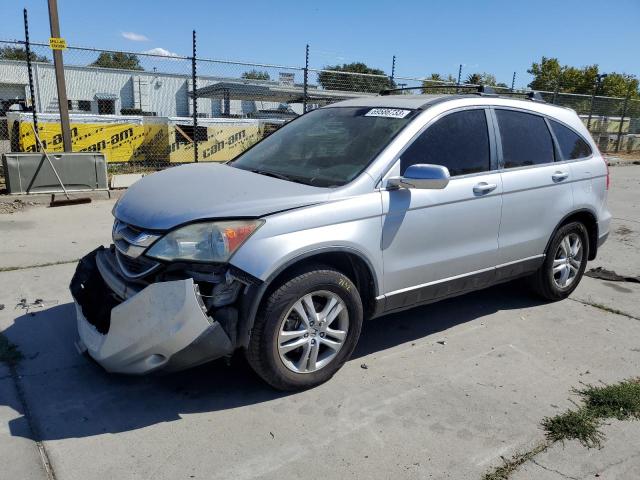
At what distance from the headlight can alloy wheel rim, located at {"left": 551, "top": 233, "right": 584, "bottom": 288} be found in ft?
10.2

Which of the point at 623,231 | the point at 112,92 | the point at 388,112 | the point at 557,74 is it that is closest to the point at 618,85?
the point at 557,74

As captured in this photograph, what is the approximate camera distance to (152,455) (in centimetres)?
268

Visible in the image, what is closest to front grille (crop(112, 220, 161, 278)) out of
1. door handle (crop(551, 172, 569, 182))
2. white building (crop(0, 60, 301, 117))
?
door handle (crop(551, 172, 569, 182))

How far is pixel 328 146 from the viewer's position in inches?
153

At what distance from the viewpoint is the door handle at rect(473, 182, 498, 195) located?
3914 mm

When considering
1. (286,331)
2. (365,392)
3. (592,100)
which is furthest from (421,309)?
(592,100)

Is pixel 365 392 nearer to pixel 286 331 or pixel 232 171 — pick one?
pixel 286 331

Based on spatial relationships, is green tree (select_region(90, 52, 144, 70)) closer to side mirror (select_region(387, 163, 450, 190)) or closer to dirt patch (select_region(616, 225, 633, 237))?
side mirror (select_region(387, 163, 450, 190))

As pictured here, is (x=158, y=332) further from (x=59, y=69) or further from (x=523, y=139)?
(x=59, y=69)

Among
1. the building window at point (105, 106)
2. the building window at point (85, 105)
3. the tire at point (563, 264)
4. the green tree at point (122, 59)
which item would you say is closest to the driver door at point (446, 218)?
the tire at point (563, 264)

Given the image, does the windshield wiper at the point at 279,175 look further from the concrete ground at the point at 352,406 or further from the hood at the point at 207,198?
the concrete ground at the point at 352,406

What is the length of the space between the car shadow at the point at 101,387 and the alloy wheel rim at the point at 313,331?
27cm

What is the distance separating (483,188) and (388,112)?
90cm

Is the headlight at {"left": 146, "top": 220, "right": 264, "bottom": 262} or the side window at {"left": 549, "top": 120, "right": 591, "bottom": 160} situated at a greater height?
the side window at {"left": 549, "top": 120, "right": 591, "bottom": 160}
